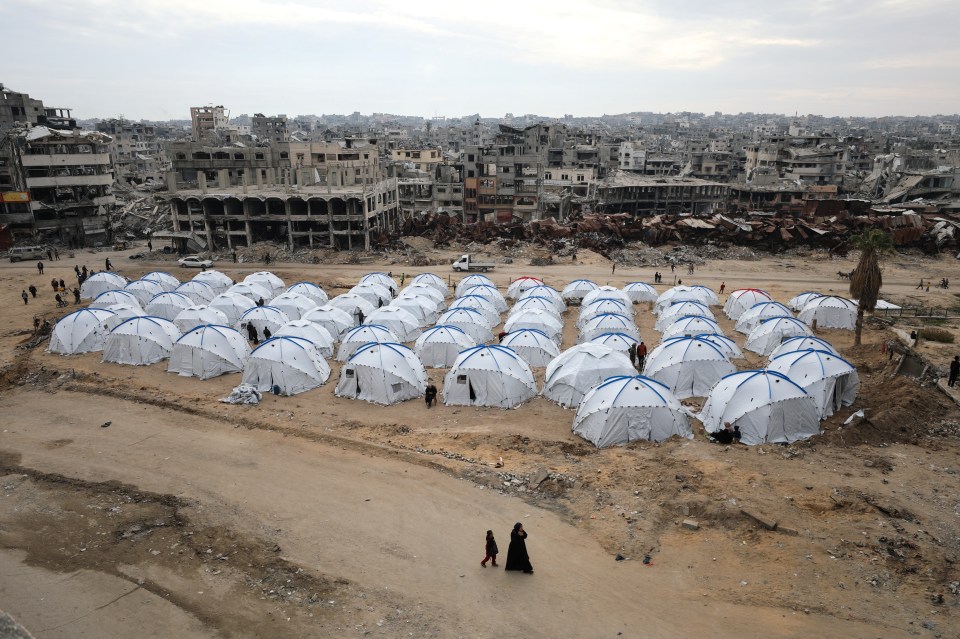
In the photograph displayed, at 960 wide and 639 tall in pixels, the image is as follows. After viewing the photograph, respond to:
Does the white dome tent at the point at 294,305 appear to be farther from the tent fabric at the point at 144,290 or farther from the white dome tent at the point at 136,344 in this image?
the tent fabric at the point at 144,290

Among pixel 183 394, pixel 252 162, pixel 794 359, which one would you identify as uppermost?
pixel 252 162

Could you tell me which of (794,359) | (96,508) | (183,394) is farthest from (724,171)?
(96,508)

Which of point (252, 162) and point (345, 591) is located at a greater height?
point (252, 162)

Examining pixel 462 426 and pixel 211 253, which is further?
pixel 211 253

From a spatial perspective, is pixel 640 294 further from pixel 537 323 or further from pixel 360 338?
pixel 360 338

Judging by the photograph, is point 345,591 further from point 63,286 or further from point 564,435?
point 63,286

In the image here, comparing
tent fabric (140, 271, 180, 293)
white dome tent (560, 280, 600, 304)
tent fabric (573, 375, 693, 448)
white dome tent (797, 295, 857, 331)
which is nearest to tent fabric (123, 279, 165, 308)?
tent fabric (140, 271, 180, 293)

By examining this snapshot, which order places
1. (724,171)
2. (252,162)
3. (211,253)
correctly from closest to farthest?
1. (211,253)
2. (252,162)
3. (724,171)
